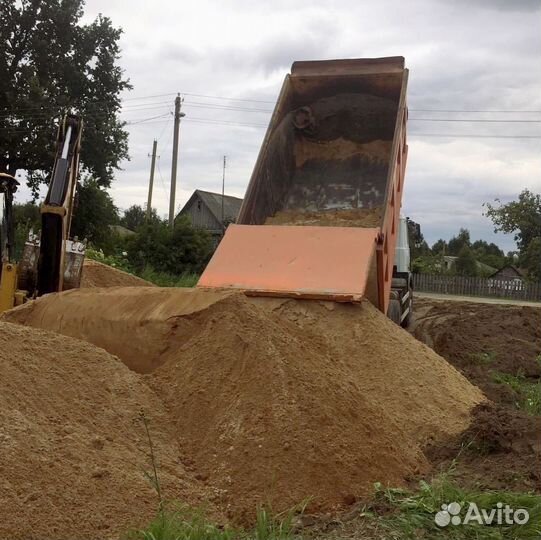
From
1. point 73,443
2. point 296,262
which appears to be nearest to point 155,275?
point 296,262

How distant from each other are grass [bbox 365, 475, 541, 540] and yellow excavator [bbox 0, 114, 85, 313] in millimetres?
3903

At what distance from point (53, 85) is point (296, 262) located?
2352cm

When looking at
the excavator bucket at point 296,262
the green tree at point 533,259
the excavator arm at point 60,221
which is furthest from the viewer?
the green tree at point 533,259

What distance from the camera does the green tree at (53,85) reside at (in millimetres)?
25734

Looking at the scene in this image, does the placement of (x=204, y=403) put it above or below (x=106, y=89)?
below

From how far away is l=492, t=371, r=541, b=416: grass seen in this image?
676cm

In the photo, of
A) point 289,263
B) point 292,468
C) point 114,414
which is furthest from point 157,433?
Answer: point 289,263

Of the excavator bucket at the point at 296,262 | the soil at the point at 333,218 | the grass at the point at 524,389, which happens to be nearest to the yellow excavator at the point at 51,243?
the excavator bucket at the point at 296,262

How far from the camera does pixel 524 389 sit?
777cm

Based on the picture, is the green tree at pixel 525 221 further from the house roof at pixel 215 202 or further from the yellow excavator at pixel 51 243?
the yellow excavator at pixel 51 243

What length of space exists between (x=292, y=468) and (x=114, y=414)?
104 cm

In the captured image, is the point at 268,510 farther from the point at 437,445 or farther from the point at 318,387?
the point at 437,445

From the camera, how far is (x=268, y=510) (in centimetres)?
364

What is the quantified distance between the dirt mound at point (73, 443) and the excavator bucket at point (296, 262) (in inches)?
67.5
